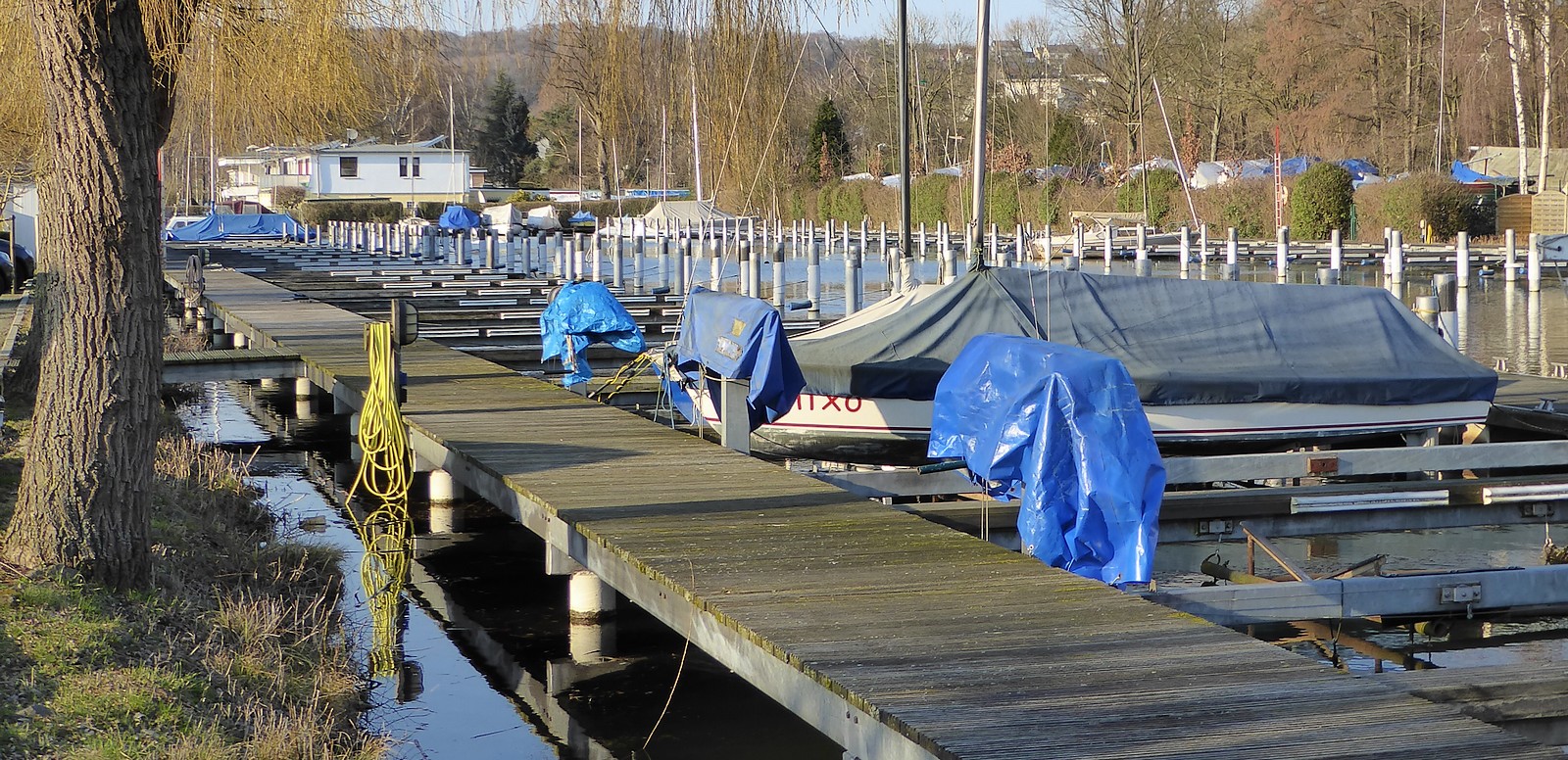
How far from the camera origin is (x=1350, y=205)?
44.1 m

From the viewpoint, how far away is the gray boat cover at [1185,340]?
12188 mm

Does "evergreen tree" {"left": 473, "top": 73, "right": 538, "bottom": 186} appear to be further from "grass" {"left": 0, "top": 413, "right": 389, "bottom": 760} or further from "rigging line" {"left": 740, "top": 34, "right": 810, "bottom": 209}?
"rigging line" {"left": 740, "top": 34, "right": 810, "bottom": 209}

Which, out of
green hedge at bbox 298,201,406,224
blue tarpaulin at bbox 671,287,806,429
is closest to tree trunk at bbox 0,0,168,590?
blue tarpaulin at bbox 671,287,806,429

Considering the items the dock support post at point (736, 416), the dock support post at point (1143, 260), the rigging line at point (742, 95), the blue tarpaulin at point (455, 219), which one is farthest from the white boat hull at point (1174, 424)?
the blue tarpaulin at point (455, 219)

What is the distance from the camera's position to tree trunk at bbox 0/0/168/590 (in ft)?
24.9

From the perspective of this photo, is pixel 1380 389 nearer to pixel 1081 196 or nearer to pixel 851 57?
pixel 851 57

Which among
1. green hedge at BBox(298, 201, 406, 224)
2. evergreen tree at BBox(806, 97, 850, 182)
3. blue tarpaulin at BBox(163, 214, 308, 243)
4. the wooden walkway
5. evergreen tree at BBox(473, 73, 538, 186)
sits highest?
evergreen tree at BBox(473, 73, 538, 186)

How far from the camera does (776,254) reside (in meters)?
24.1

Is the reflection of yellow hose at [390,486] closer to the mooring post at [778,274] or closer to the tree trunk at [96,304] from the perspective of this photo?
the tree trunk at [96,304]

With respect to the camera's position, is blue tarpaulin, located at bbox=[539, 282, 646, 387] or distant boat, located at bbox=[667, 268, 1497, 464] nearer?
distant boat, located at bbox=[667, 268, 1497, 464]

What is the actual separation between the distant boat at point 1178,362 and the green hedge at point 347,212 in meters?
72.3

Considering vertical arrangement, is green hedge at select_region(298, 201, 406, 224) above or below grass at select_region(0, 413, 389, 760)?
above

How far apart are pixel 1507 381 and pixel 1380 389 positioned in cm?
398

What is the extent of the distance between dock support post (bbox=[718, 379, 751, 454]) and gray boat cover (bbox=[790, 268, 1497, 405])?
920mm
